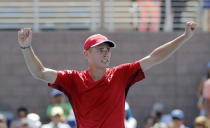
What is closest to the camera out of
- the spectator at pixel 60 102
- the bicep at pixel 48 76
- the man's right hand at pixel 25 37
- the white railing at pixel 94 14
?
the man's right hand at pixel 25 37

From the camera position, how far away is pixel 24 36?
3.94 m

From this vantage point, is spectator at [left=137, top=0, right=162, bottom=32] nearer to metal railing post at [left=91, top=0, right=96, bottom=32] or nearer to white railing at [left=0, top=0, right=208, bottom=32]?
white railing at [left=0, top=0, right=208, bottom=32]

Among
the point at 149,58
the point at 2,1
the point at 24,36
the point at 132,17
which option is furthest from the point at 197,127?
the point at 2,1

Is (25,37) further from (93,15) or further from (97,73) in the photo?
(93,15)

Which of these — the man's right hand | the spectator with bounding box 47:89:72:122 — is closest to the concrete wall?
the spectator with bounding box 47:89:72:122

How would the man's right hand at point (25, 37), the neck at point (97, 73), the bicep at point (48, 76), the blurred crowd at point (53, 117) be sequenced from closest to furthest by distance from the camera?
the man's right hand at point (25, 37) < the bicep at point (48, 76) < the neck at point (97, 73) < the blurred crowd at point (53, 117)

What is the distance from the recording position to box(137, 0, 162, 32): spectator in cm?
1099

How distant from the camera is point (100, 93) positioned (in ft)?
13.5

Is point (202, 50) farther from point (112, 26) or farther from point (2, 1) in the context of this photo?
point (2, 1)

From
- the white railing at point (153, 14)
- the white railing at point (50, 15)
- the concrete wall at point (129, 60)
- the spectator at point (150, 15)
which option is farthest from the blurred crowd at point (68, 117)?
the white railing at point (50, 15)

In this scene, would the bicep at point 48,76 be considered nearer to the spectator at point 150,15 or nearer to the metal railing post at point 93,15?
the metal railing post at point 93,15

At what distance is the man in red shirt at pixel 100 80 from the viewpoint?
4.08 meters

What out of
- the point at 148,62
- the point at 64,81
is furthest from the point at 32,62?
the point at 148,62

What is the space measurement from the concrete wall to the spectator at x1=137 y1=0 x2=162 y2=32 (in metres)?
0.35
